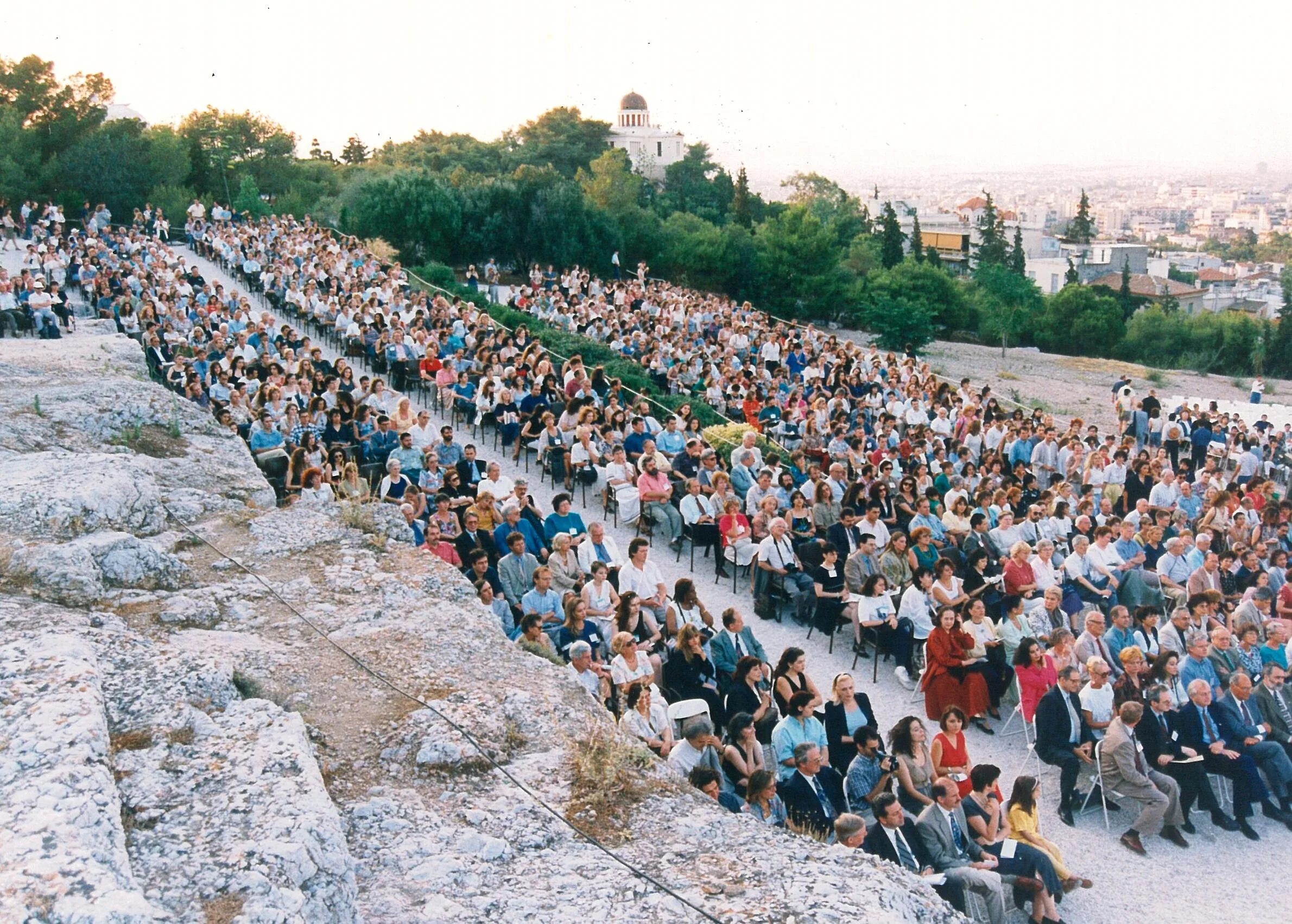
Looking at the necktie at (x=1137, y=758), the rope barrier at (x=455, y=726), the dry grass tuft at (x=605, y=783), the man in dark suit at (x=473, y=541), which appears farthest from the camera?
the man in dark suit at (x=473, y=541)

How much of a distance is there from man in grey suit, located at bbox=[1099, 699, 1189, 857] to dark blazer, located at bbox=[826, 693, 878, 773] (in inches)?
72.9

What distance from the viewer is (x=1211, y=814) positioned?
8.52 m

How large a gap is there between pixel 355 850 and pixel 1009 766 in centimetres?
565

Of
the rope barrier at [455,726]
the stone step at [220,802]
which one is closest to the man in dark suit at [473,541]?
the rope barrier at [455,726]

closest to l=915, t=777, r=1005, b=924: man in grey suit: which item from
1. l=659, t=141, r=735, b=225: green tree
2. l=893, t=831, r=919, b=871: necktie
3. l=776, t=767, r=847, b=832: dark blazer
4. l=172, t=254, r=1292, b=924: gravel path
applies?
l=893, t=831, r=919, b=871: necktie

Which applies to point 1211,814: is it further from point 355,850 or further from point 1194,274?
point 1194,274

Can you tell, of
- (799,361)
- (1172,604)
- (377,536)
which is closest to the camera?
(377,536)

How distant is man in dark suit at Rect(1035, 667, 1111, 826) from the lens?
27.6ft

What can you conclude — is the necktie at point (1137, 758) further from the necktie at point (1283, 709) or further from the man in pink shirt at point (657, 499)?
the man in pink shirt at point (657, 499)

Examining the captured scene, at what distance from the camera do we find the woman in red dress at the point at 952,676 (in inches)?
371

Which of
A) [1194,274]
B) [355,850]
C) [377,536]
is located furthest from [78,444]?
[1194,274]

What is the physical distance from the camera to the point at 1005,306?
207 ft

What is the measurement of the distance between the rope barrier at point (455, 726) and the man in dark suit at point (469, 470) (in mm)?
3750

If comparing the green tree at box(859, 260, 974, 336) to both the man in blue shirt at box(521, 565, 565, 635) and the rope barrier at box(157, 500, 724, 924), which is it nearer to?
the man in blue shirt at box(521, 565, 565, 635)
